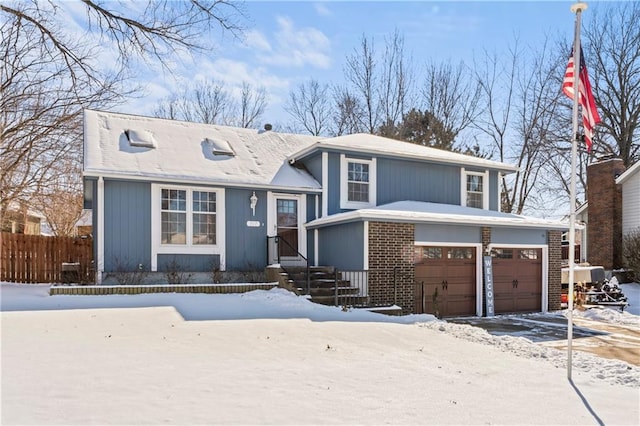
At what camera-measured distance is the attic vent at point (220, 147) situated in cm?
1553

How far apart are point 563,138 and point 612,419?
26.6 m

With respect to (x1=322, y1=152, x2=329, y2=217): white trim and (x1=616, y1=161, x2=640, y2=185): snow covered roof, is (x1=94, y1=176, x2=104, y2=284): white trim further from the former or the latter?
(x1=616, y1=161, x2=640, y2=185): snow covered roof

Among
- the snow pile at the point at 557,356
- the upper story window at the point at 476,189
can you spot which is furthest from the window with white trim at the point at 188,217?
the upper story window at the point at 476,189

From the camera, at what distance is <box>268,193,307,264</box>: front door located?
15094 mm

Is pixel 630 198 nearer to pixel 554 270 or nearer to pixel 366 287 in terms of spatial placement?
pixel 554 270

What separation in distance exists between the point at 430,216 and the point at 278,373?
27.3 feet

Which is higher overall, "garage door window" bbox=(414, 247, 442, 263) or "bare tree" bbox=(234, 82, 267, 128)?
"bare tree" bbox=(234, 82, 267, 128)

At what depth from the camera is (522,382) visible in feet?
20.1

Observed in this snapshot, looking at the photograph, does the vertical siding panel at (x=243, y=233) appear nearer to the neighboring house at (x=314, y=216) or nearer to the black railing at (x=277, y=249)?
the neighboring house at (x=314, y=216)

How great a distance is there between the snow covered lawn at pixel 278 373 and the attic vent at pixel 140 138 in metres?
5.95

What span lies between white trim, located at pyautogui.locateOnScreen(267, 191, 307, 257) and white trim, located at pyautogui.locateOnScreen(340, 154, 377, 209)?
4.12ft

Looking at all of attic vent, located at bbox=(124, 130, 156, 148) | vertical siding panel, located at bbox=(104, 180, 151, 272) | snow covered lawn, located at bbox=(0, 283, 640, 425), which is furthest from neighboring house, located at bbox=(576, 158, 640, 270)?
vertical siding panel, located at bbox=(104, 180, 151, 272)

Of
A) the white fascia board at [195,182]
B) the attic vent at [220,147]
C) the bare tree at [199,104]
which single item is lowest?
the white fascia board at [195,182]

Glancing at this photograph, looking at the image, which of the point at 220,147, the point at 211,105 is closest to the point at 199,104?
the point at 211,105
